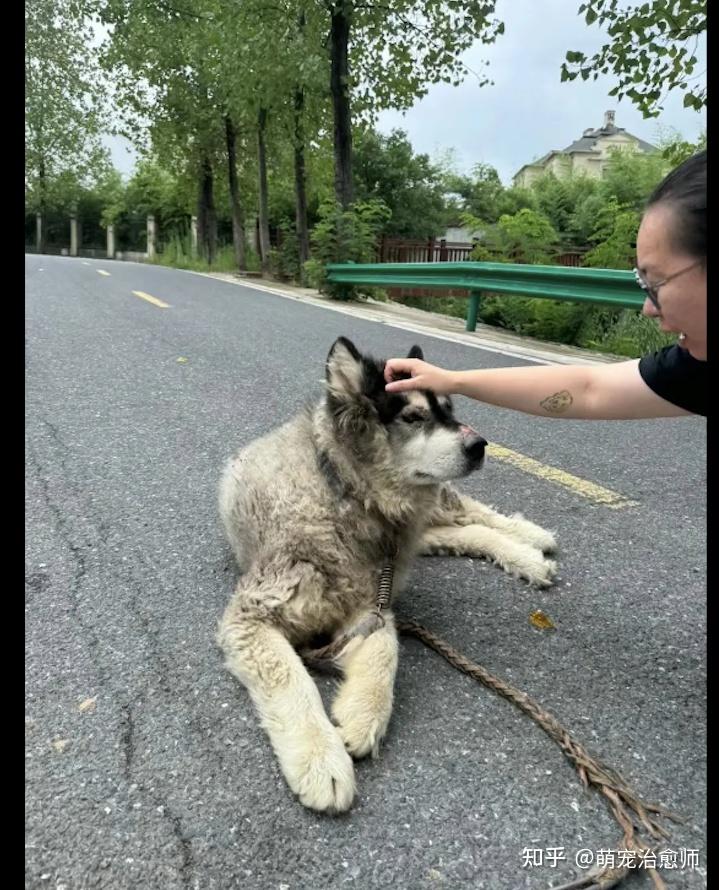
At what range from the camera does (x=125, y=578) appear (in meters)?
3.02

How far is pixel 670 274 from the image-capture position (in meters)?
2.09

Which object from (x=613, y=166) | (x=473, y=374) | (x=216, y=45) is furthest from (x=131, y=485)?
(x=216, y=45)

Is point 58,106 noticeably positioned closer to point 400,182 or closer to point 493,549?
point 400,182

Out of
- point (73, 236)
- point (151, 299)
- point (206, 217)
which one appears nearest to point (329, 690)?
point (151, 299)

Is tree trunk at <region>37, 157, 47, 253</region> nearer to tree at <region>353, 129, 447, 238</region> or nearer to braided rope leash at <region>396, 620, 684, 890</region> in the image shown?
tree at <region>353, 129, 447, 238</region>

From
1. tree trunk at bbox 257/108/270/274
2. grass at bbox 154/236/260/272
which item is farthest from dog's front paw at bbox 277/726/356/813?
grass at bbox 154/236/260/272

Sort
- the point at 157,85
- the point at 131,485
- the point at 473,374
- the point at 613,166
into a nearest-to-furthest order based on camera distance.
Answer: the point at 473,374 < the point at 131,485 < the point at 613,166 < the point at 157,85

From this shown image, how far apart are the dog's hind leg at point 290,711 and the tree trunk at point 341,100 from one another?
15.8 metres

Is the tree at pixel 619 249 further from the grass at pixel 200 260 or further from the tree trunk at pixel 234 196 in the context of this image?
the tree trunk at pixel 234 196

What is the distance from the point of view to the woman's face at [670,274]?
204cm

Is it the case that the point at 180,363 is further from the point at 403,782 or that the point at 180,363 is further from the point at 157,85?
the point at 157,85

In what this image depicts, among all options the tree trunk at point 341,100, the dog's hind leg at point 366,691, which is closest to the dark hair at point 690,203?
the dog's hind leg at point 366,691

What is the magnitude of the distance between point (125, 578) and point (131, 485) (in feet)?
3.72

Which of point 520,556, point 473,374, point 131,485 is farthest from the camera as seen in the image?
point 131,485
